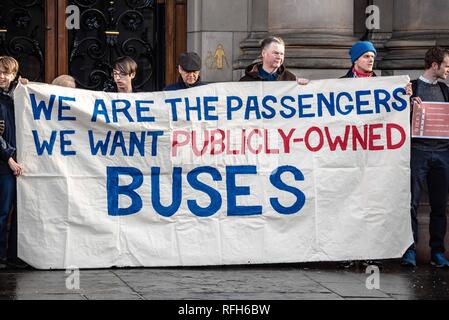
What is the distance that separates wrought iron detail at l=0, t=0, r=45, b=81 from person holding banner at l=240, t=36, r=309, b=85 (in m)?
3.98

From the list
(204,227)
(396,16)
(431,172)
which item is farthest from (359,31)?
(204,227)

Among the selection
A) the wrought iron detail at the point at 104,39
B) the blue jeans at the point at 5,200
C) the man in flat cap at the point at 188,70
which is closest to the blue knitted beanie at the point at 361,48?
the man in flat cap at the point at 188,70

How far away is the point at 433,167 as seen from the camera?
488 inches

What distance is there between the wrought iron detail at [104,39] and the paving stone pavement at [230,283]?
4367 millimetres

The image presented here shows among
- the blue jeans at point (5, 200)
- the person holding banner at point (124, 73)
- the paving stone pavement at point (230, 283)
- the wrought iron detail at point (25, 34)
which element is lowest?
the paving stone pavement at point (230, 283)

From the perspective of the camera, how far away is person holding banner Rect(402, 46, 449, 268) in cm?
1233

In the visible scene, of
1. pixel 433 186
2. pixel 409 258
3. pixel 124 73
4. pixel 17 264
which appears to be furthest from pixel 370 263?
pixel 17 264

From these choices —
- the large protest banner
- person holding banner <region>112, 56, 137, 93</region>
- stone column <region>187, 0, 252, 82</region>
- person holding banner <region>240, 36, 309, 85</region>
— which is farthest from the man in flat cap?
stone column <region>187, 0, 252, 82</region>

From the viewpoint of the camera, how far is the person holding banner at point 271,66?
1212 cm

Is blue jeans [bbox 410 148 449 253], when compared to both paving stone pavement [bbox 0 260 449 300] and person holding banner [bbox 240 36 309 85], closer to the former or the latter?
paving stone pavement [bbox 0 260 449 300]

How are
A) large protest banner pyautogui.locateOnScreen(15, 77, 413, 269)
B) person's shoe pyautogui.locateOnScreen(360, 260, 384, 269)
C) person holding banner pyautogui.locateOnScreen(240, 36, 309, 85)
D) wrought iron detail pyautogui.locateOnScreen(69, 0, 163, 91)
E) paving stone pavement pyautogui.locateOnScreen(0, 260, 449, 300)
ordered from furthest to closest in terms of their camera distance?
wrought iron detail pyautogui.locateOnScreen(69, 0, 163, 91) < person's shoe pyautogui.locateOnScreen(360, 260, 384, 269) < person holding banner pyautogui.locateOnScreen(240, 36, 309, 85) < large protest banner pyautogui.locateOnScreen(15, 77, 413, 269) < paving stone pavement pyautogui.locateOnScreen(0, 260, 449, 300)

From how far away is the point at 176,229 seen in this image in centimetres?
1190

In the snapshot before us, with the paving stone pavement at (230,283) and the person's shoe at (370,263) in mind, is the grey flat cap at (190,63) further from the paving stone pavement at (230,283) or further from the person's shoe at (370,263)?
the person's shoe at (370,263)

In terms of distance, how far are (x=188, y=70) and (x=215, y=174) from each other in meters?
0.99
